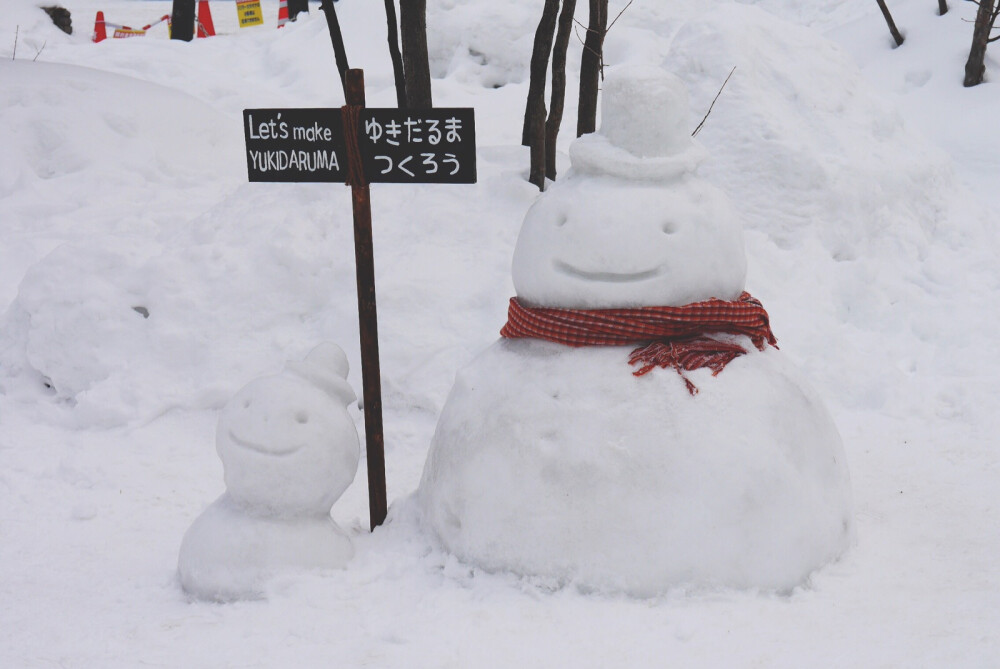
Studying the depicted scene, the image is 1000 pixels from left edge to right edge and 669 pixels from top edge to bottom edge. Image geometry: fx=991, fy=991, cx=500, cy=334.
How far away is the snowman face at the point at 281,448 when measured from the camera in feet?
10.8

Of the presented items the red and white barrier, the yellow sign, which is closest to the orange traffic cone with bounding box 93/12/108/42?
the red and white barrier

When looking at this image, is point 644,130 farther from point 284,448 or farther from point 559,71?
point 559,71

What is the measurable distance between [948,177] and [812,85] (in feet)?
3.97

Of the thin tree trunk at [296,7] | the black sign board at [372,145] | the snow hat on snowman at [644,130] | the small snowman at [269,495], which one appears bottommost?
the thin tree trunk at [296,7]

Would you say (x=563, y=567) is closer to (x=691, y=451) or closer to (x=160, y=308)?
(x=691, y=451)

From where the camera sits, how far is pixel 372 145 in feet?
12.0

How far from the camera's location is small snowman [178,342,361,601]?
3.27m

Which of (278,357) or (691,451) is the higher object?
(691,451)

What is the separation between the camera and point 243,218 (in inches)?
231

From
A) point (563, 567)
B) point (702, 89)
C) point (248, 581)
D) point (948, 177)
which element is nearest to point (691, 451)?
point (563, 567)

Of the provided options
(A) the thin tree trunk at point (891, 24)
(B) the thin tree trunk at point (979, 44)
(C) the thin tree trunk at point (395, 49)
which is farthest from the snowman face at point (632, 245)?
(A) the thin tree trunk at point (891, 24)

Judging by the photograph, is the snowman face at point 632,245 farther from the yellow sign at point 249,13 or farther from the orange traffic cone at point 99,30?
the orange traffic cone at point 99,30

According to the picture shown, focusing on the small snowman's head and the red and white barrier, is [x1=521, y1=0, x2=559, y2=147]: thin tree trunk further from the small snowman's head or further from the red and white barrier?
the red and white barrier

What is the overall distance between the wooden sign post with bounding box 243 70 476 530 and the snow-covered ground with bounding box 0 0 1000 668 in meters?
0.53
